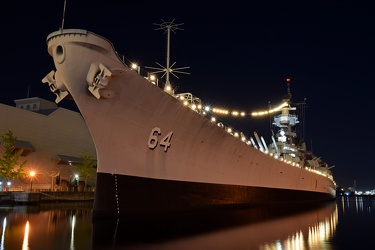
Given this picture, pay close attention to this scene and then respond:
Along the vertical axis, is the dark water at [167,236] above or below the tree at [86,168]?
below

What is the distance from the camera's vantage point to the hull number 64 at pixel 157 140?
15.2 metres

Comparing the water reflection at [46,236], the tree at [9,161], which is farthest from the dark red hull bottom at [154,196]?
the tree at [9,161]

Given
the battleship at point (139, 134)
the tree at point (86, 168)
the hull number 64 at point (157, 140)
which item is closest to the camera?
the battleship at point (139, 134)

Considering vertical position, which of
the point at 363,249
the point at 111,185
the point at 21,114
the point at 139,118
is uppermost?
the point at 21,114

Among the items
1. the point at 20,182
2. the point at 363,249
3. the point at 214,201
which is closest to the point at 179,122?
the point at 214,201

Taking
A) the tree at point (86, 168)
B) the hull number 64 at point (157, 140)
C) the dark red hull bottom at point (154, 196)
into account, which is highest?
the hull number 64 at point (157, 140)

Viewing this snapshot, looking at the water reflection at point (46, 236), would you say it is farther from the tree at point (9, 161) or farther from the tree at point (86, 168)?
the tree at point (86, 168)

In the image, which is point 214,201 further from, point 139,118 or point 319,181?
point 319,181

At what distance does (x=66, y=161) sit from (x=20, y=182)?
544 cm

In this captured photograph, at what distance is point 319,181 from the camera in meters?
41.3

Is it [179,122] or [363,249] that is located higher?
[179,122]

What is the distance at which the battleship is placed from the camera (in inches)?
521

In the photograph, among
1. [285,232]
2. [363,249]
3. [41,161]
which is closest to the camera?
[363,249]

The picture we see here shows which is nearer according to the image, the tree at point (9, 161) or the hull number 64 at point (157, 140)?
the hull number 64 at point (157, 140)
